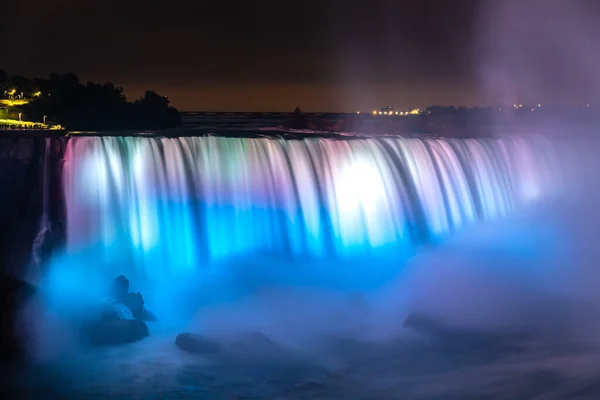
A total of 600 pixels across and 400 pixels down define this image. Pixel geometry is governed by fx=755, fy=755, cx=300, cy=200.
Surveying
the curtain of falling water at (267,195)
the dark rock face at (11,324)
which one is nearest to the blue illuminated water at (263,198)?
the curtain of falling water at (267,195)

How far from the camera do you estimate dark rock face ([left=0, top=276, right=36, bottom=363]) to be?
1439cm

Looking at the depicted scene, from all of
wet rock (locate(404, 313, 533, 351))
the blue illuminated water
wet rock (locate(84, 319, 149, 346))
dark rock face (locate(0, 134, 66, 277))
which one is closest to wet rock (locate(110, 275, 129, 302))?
wet rock (locate(84, 319, 149, 346))

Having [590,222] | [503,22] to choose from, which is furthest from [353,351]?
[503,22]

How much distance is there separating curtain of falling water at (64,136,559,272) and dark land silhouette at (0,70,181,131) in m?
11.4

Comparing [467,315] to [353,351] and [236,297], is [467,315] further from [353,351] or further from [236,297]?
[236,297]

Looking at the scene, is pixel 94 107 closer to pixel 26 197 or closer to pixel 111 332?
pixel 26 197

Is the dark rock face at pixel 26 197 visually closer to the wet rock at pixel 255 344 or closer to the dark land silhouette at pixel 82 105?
the wet rock at pixel 255 344

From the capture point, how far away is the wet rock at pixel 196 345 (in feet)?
50.2

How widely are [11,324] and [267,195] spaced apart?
348 inches

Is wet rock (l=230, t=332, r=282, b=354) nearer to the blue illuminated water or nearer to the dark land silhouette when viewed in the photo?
the blue illuminated water

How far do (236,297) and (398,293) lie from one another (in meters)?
4.41

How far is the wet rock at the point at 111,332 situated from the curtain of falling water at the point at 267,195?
142 inches

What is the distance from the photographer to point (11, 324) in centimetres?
1461

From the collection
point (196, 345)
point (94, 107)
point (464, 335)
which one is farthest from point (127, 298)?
point (94, 107)
